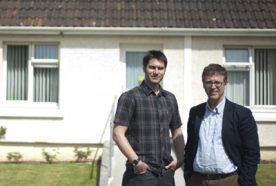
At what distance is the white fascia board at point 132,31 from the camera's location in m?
10.0

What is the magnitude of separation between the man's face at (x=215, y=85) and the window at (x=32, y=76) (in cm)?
723

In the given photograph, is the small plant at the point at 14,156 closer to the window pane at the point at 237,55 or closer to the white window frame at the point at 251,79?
the white window frame at the point at 251,79

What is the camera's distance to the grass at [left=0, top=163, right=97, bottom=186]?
803cm

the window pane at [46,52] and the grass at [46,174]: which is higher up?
the window pane at [46,52]

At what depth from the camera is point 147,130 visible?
149 inches

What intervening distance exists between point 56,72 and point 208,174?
7.37 metres

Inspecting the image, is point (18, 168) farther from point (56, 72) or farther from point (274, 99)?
point (274, 99)

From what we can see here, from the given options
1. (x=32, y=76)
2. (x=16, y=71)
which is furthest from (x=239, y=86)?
(x=16, y=71)

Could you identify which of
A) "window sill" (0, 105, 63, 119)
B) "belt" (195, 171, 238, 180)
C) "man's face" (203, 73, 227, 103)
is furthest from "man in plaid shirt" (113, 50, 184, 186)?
"window sill" (0, 105, 63, 119)

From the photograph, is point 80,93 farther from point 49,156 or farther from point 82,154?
point 49,156

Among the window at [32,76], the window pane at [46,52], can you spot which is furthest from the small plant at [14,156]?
the window pane at [46,52]

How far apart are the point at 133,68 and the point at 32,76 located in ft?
8.41

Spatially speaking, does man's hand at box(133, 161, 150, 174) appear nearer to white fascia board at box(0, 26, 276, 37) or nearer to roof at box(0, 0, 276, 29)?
white fascia board at box(0, 26, 276, 37)

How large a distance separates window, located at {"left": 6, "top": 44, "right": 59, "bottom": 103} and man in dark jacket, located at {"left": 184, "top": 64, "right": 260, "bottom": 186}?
7221 mm
